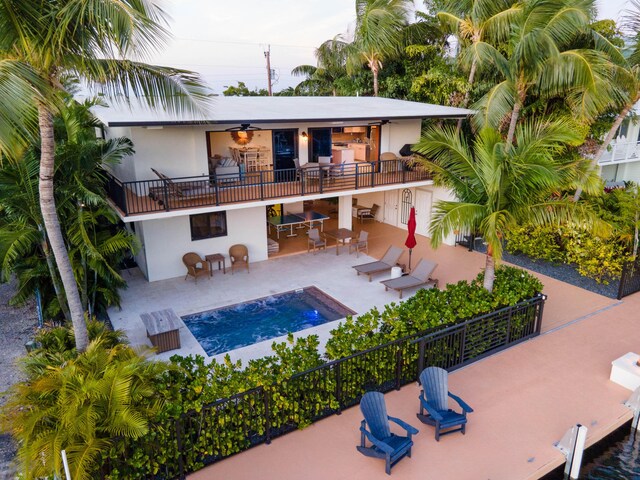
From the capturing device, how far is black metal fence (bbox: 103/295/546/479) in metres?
6.75

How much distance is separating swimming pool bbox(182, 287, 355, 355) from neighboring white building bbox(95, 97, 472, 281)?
3103mm

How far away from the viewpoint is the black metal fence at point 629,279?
13.6 meters

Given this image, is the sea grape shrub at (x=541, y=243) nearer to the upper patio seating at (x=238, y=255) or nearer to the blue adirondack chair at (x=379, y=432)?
the upper patio seating at (x=238, y=255)

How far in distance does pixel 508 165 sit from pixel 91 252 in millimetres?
9143

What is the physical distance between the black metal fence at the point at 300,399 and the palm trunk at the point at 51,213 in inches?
108

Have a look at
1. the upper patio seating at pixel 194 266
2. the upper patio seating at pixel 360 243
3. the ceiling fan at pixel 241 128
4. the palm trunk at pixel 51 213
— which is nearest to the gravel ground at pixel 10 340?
the palm trunk at pixel 51 213

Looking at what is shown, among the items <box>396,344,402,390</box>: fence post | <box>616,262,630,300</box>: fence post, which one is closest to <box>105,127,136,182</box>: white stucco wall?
<box>396,344,402,390</box>: fence post

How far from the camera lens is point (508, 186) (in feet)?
31.6

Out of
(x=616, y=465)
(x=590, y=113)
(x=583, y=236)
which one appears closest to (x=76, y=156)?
(x=616, y=465)

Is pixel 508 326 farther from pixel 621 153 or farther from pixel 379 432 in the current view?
pixel 621 153

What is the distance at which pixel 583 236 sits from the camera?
15.7 m

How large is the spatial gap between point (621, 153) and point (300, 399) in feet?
84.3

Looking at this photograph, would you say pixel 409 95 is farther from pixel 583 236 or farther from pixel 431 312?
pixel 431 312

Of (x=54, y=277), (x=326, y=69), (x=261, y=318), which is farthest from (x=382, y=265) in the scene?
(x=326, y=69)
